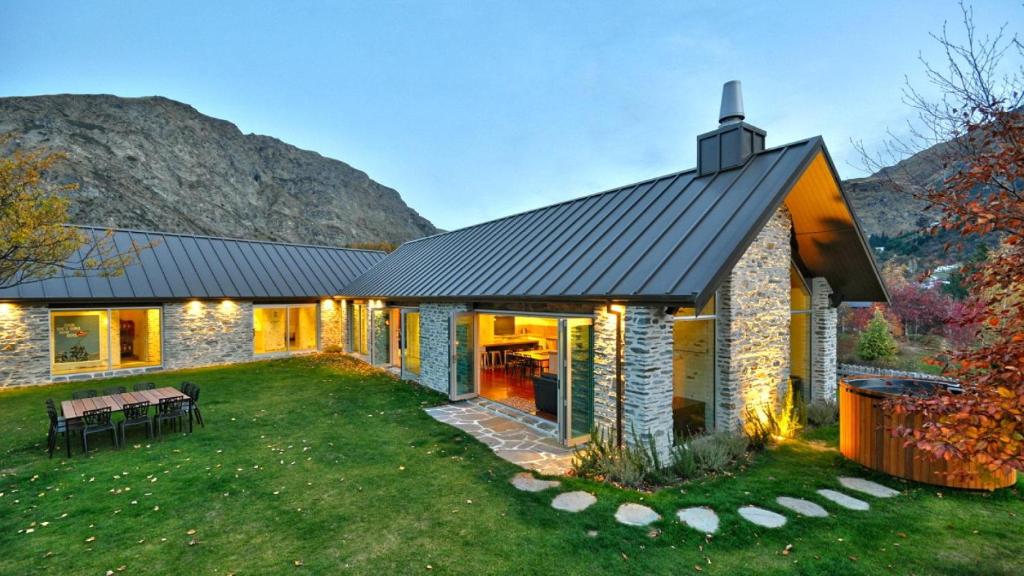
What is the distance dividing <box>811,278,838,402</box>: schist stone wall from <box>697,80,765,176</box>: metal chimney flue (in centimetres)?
401

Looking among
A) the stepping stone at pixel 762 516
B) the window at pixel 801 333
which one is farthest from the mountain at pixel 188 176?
the stepping stone at pixel 762 516

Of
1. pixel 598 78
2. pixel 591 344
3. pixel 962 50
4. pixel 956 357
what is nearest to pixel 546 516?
pixel 591 344

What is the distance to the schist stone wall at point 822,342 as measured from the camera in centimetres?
1026

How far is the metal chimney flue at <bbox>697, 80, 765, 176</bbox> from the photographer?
8.79m

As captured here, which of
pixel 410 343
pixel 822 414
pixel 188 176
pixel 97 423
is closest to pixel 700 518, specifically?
pixel 822 414

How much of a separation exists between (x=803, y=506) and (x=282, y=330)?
19.2m

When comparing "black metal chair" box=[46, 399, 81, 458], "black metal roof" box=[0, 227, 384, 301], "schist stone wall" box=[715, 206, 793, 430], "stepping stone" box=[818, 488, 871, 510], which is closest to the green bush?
"schist stone wall" box=[715, 206, 793, 430]

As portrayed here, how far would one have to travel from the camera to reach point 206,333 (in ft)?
53.4

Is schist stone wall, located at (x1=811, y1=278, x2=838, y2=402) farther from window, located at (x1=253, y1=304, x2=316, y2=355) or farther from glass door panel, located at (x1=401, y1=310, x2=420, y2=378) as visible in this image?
window, located at (x1=253, y1=304, x2=316, y2=355)

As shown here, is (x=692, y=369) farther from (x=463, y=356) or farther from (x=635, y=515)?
(x=635, y=515)

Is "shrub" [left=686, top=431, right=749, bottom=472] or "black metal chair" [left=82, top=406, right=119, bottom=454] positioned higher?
"black metal chair" [left=82, top=406, right=119, bottom=454]

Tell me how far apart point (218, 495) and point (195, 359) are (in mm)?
12422

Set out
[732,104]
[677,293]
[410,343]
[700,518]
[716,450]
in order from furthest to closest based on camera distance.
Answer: [410,343] → [732,104] → [716,450] → [677,293] → [700,518]

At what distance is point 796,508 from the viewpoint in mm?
5621
